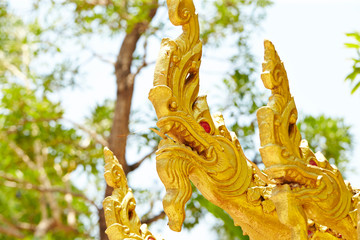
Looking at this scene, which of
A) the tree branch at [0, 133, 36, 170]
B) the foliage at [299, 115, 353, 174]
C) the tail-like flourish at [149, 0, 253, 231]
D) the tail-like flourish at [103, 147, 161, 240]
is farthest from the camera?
the tree branch at [0, 133, 36, 170]

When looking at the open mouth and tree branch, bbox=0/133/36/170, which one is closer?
the open mouth

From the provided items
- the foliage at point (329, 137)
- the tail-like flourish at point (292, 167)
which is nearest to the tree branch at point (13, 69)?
the foliage at point (329, 137)

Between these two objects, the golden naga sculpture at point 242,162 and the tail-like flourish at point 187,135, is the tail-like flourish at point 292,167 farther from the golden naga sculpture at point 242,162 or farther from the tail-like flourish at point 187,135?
the tail-like flourish at point 187,135

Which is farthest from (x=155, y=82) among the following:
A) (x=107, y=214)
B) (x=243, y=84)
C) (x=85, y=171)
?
(x=85, y=171)

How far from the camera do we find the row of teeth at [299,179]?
5.16 feet

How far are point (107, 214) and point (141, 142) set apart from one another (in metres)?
3.47

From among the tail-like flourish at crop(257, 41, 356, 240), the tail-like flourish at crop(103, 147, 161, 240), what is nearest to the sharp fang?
the tail-like flourish at crop(257, 41, 356, 240)

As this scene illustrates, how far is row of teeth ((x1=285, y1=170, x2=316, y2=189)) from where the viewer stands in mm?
1571

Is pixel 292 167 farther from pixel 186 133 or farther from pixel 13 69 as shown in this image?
pixel 13 69

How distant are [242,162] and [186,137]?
0.64ft

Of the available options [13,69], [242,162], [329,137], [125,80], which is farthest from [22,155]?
[242,162]

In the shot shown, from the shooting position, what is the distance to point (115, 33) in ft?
19.9

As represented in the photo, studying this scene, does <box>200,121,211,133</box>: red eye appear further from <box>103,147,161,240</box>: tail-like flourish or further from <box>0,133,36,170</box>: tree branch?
<box>0,133,36,170</box>: tree branch

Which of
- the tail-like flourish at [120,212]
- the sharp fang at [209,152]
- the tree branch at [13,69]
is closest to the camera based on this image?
the sharp fang at [209,152]
